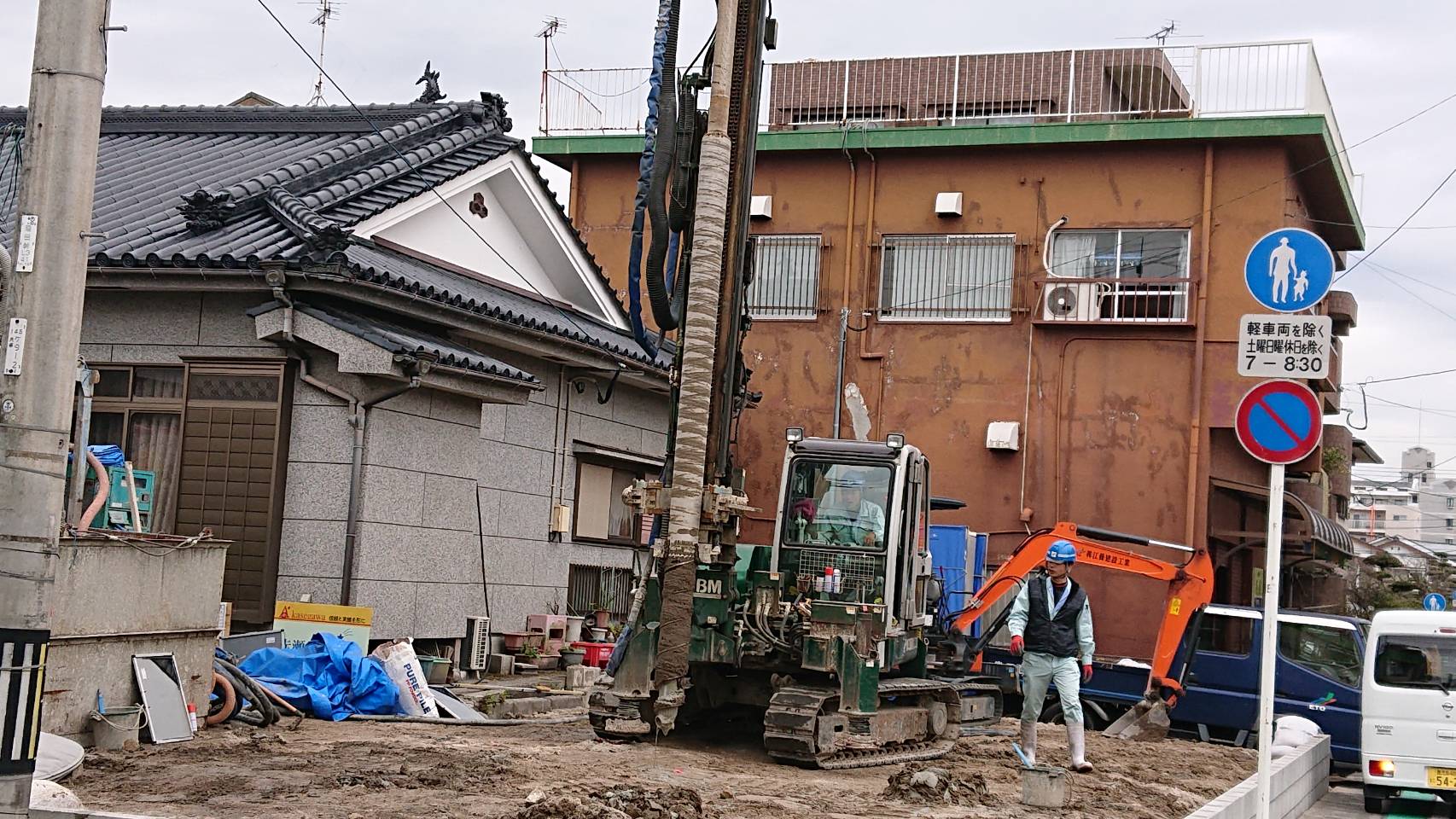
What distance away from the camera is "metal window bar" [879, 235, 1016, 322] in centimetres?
2438

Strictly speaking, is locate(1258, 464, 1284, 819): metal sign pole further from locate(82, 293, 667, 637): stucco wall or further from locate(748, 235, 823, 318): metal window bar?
locate(748, 235, 823, 318): metal window bar

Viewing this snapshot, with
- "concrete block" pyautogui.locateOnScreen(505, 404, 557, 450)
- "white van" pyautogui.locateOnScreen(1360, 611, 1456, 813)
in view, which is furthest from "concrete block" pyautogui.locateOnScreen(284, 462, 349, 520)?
"white van" pyautogui.locateOnScreen(1360, 611, 1456, 813)

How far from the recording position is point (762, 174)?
1017 inches

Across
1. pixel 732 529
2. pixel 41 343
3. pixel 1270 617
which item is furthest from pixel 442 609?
pixel 1270 617

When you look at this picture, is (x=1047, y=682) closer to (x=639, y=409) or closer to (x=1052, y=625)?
(x=1052, y=625)

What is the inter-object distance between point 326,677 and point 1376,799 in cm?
992

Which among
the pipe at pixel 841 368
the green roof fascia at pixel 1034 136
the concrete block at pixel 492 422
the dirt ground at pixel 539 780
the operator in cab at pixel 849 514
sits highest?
the green roof fascia at pixel 1034 136

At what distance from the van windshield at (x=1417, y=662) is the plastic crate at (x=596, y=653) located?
351 inches

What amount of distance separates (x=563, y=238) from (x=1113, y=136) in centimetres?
930

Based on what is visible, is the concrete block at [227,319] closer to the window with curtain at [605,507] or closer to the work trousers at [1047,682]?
the window with curtain at [605,507]

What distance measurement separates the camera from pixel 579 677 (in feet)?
54.5

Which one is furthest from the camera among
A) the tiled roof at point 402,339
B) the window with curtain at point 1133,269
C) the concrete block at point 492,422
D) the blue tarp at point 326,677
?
the window with curtain at point 1133,269

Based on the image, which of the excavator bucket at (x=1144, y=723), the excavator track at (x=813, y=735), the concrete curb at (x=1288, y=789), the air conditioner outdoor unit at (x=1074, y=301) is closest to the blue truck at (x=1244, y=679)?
the excavator bucket at (x=1144, y=723)

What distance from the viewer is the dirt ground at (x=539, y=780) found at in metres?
8.60
